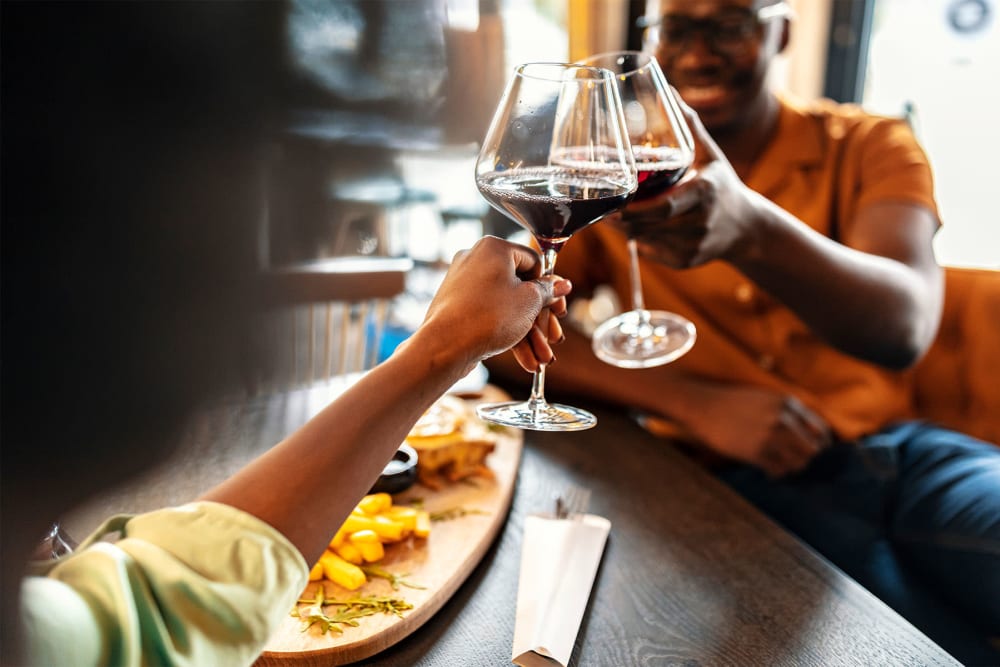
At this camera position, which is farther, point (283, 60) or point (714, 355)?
point (283, 60)

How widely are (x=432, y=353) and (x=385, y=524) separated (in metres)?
0.36

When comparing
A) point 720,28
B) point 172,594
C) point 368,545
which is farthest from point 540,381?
point 720,28

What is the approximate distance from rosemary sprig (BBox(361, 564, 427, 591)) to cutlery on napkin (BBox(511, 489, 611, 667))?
0.12 m

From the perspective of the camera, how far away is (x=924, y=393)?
1838 mm

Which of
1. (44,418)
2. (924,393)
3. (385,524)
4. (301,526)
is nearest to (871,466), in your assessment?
(924,393)

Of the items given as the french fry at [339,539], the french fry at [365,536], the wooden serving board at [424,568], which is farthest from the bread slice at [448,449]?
the french fry at [339,539]

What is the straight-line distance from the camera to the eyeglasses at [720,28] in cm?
160

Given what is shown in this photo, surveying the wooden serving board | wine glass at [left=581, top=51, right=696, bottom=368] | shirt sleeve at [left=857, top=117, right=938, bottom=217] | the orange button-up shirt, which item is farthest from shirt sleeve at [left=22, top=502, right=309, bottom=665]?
shirt sleeve at [left=857, top=117, right=938, bottom=217]

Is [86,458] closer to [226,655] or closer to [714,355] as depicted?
[226,655]

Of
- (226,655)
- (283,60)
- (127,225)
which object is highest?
(283,60)

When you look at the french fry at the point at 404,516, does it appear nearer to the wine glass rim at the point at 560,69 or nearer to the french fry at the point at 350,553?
the french fry at the point at 350,553

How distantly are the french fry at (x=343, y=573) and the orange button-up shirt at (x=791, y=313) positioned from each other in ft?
3.49

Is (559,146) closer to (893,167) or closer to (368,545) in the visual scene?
(368,545)

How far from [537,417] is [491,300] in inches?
7.1
